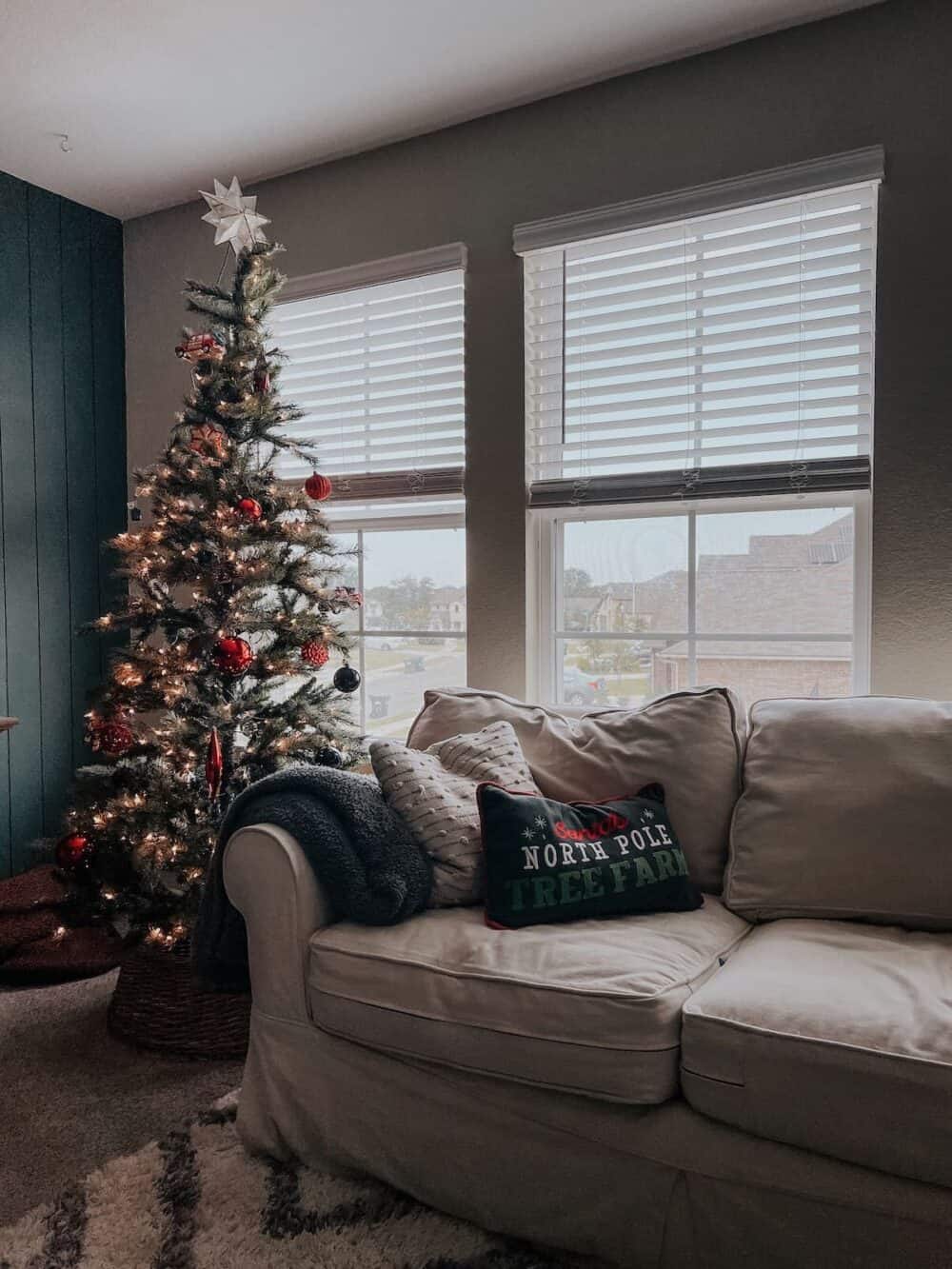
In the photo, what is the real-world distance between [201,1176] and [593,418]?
223 centimetres

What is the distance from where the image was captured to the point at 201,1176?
179 centimetres

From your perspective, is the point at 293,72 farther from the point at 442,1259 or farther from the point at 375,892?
the point at 442,1259

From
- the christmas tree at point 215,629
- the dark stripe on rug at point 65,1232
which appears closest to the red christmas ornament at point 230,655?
the christmas tree at point 215,629

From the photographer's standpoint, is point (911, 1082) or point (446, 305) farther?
point (446, 305)

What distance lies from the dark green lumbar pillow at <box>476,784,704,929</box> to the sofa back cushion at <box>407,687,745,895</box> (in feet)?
0.42

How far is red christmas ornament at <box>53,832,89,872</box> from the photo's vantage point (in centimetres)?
247

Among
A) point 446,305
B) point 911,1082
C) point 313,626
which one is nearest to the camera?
point 911,1082

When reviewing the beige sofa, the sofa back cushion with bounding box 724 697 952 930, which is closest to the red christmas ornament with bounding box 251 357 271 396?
the beige sofa

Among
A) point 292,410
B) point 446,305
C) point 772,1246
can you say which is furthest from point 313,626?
point 772,1246

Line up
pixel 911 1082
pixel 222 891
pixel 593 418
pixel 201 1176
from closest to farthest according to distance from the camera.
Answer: pixel 911 1082, pixel 201 1176, pixel 222 891, pixel 593 418

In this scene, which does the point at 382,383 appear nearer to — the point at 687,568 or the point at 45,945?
the point at 687,568

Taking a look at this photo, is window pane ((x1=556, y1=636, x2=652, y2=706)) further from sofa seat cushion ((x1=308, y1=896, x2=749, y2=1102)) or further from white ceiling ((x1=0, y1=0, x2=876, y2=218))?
white ceiling ((x1=0, y1=0, x2=876, y2=218))

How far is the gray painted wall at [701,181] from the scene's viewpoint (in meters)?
2.48

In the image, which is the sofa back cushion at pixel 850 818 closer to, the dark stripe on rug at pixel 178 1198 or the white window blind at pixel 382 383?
the dark stripe on rug at pixel 178 1198
